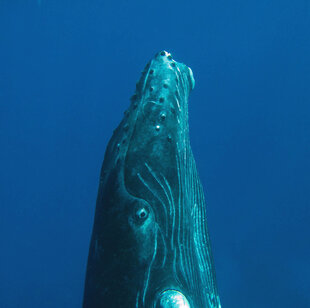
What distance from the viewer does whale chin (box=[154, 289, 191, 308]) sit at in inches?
82.4

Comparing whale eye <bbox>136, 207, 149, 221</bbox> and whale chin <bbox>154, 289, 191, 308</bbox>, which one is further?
whale eye <bbox>136, 207, 149, 221</bbox>

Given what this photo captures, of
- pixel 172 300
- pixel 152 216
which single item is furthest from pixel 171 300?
pixel 152 216

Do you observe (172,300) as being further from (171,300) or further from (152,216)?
(152,216)

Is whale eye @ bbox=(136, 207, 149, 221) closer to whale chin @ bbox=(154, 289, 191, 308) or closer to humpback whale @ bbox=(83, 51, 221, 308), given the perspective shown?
humpback whale @ bbox=(83, 51, 221, 308)

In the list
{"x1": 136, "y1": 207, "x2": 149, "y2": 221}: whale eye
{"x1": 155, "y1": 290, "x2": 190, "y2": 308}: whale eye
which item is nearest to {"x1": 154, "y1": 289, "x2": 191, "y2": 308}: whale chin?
{"x1": 155, "y1": 290, "x2": 190, "y2": 308}: whale eye

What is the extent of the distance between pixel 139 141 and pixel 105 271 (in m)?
0.96

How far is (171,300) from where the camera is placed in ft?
6.99

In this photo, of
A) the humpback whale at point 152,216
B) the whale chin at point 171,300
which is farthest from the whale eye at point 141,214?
the whale chin at point 171,300

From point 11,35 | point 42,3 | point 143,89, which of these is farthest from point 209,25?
point 143,89

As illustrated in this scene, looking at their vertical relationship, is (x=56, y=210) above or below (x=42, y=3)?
below

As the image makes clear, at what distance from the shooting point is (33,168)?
44406 mm

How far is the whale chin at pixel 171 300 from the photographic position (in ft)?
6.86

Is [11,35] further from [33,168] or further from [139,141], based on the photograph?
[139,141]

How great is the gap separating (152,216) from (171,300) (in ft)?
1.88
